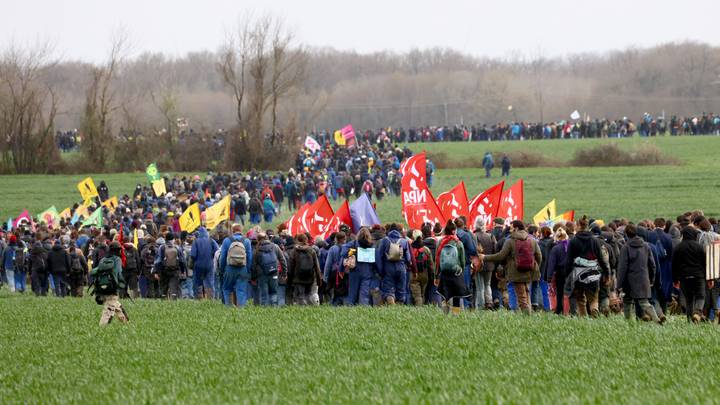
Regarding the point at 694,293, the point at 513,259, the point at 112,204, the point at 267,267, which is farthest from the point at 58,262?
the point at 112,204

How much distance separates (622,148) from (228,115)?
2871 inches

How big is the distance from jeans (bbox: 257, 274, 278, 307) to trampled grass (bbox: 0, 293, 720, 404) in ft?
6.21

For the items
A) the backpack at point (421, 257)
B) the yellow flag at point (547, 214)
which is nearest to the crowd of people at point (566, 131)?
the yellow flag at point (547, 214)

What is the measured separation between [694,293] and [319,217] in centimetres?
985

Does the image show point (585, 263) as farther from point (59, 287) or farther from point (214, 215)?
point (214, 215)

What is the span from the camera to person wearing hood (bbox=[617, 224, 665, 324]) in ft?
57.3

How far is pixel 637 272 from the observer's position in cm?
1748

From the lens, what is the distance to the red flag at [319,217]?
25547mm

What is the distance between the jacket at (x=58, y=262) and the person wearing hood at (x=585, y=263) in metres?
12.8

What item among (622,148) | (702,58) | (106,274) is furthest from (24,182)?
(702,58)

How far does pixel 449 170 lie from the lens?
6931 cm

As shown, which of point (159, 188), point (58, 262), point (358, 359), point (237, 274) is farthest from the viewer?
point (159, 188)

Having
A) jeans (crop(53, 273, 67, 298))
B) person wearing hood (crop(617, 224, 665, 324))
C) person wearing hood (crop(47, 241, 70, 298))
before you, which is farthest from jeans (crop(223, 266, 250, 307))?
jeans (crop(53, 273, 67, 298))

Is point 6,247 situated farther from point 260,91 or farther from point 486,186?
point 260,91
